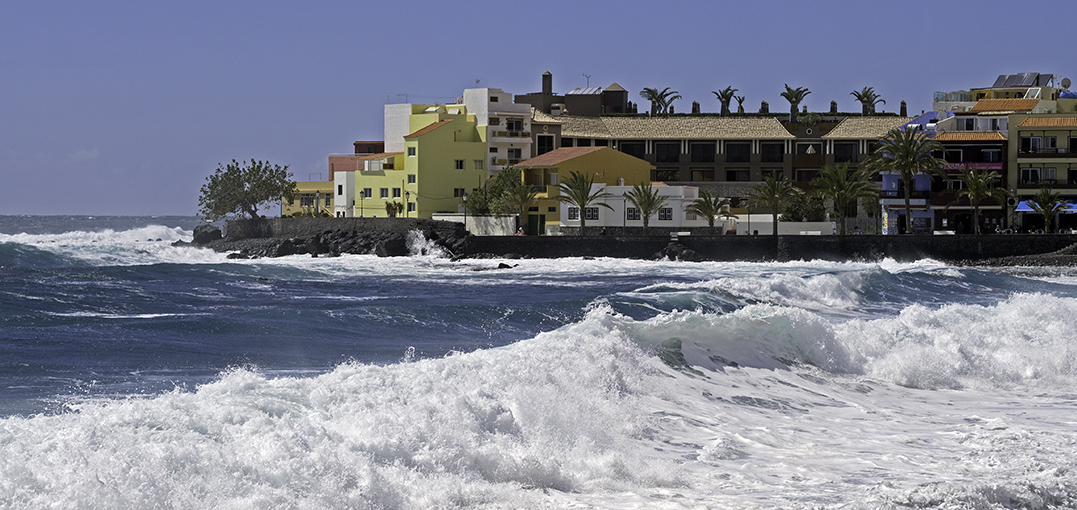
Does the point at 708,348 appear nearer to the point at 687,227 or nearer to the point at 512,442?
A: the point at 512,442

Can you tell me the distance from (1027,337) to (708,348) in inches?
280

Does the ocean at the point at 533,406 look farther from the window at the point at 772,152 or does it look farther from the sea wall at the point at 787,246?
the window at the point at 772,152

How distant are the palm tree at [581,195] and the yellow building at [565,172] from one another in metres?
1.59

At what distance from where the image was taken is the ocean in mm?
9516

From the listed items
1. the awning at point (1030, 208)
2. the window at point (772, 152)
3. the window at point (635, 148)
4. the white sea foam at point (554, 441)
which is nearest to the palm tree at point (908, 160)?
the awning at point (1030, 208)

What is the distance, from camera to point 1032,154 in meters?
66.1

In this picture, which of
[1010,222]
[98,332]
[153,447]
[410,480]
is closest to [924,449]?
[410,480]

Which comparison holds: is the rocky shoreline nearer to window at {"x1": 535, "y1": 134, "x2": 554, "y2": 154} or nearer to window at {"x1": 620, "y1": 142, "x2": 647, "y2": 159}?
window at {"x1": 535, "y1": 134, "x2": 554, "y2": 154}

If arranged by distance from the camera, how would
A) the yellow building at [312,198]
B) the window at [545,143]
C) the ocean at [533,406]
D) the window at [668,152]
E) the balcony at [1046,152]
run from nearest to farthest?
the ocean at [533,406], the balcony at [1046,152], the window at [545,143], the yellow building at [312,198], the window at [668,152]

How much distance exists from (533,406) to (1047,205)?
56.8 meters

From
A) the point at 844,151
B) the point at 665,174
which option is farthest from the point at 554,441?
the point at 844,151


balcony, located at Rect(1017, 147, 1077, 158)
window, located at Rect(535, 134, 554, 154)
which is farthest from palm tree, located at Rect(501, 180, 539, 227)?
balcony, located at Rect(1017, 147, 1077, 158)

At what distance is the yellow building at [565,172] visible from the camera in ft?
219

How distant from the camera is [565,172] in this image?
68625 millimetres
